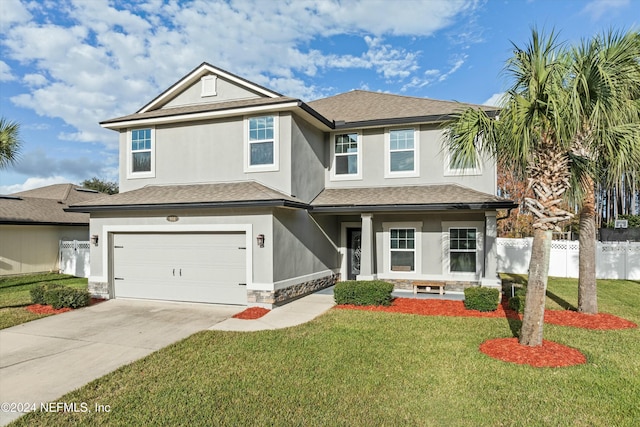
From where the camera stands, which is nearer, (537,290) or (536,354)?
(536,354)

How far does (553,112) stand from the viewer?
19.8 ft

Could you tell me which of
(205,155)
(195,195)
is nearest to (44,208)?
(205,155)

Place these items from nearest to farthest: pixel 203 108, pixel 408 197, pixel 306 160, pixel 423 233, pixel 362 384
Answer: pixel 362 384 < pixel 408 197 < pixel 203 108 < pixel 306 160 < pixel 423 233

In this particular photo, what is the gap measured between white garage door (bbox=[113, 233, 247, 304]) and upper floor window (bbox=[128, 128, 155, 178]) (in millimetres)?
2483

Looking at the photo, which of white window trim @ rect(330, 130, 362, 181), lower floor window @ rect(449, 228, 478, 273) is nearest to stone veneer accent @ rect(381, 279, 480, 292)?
lower floor window @ rect(449, 228, 478, 273)

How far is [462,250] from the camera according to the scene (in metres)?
13.0

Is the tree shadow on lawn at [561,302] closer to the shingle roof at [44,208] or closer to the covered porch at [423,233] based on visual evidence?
the covered porch at [423,233]

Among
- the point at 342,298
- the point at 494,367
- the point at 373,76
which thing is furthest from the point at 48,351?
the point at 373,76

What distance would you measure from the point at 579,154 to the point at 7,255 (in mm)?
22050

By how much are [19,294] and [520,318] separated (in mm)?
15828

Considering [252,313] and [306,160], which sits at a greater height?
[306,160]

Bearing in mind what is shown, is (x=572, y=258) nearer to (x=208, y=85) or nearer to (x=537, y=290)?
(x=537, y=290)

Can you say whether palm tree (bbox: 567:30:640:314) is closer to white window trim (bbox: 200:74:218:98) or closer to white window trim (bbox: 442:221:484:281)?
white window trim (bbox: 442:221:484:281)

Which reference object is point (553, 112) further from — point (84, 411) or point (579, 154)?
point (84, 411)
